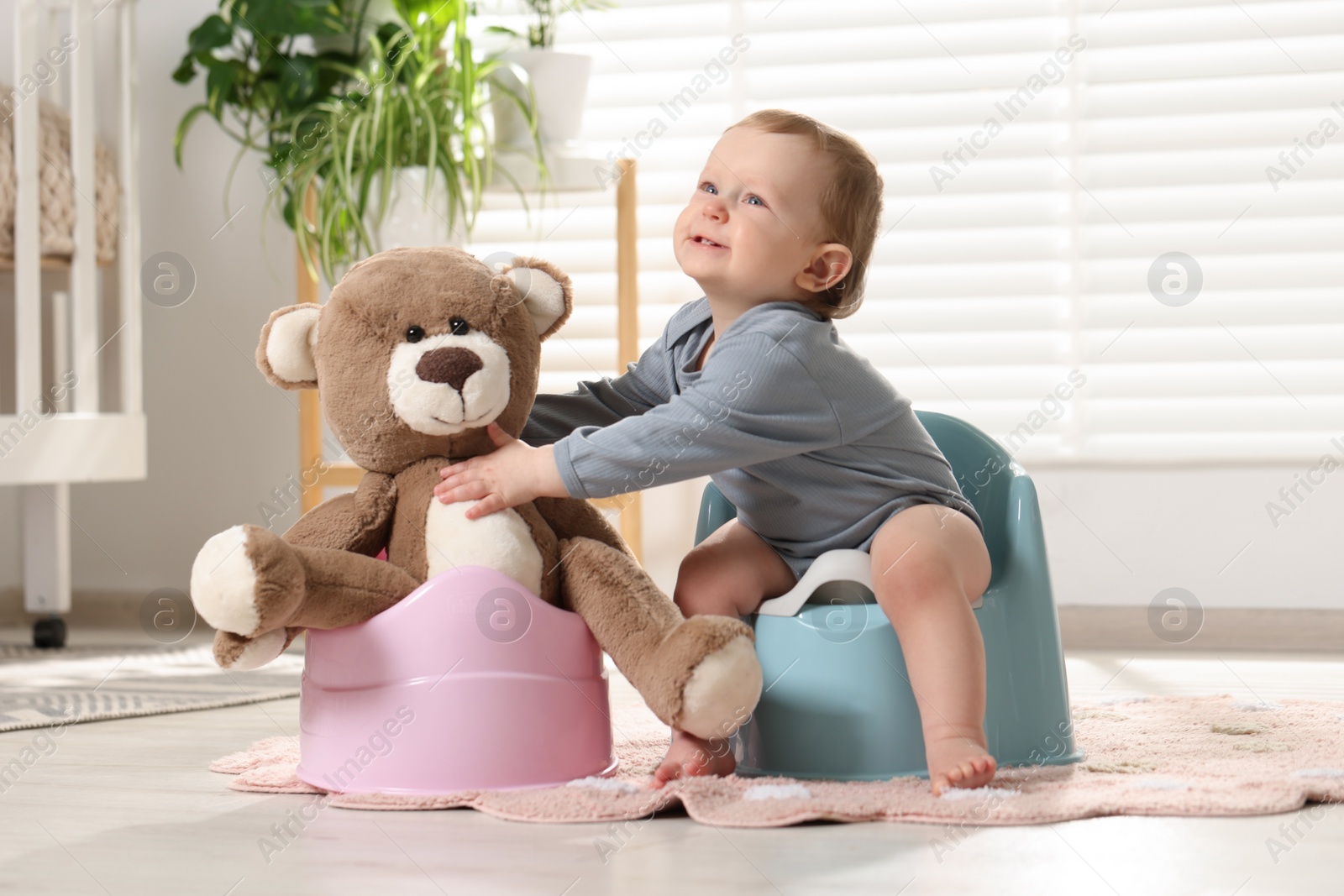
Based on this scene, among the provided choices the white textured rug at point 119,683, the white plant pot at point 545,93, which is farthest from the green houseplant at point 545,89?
the white textured rug at point 119,683

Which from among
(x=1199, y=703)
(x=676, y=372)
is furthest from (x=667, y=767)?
(x=1199, y=703)

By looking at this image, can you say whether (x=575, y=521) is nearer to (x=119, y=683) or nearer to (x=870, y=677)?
(x=870, y=677)

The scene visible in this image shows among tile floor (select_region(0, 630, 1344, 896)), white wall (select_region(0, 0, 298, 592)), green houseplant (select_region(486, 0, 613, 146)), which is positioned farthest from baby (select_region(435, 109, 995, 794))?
white wall (select_region(0, 0, 298, 592))

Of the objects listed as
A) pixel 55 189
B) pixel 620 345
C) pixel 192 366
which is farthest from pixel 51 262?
pixel 620 345

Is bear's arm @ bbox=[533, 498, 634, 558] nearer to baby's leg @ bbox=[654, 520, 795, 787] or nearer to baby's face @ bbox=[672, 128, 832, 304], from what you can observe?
baby's leg @ bbox=[654, 520, 795, 787]

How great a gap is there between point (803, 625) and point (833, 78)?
1.31m

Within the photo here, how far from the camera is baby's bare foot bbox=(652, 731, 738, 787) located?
0.94 metres

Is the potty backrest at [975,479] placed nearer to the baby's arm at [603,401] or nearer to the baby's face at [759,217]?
the baby's arm at [603,401]

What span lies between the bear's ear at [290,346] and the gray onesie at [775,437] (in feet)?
0.60

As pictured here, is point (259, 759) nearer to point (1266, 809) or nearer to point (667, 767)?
point (667, 767)

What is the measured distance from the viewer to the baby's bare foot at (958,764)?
89cm

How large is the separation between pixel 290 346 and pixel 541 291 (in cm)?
19

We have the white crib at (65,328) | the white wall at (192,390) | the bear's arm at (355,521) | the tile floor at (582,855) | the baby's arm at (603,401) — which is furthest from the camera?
the white wall at (192,390)

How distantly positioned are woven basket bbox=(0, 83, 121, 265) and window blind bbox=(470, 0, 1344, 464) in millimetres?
544
